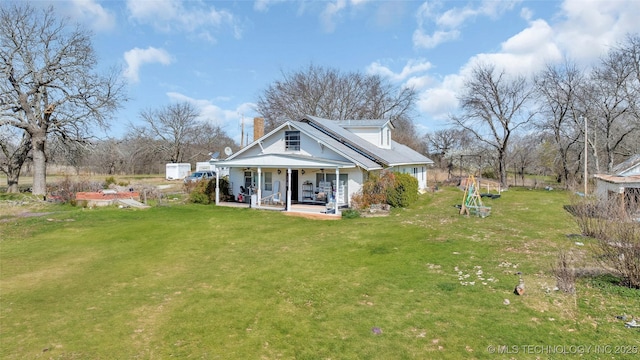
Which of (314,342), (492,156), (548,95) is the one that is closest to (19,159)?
(314,342)

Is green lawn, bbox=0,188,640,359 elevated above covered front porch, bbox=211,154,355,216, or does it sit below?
below

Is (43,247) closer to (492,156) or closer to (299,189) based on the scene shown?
(299,189)

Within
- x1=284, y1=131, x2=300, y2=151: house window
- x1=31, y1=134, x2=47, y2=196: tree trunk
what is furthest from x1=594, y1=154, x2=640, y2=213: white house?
x1=31, y1=134, x2=47, y2=196: tree trunk

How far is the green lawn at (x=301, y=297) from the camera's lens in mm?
5766

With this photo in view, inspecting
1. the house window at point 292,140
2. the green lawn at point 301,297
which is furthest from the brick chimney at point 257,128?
the green lawn at point 301,297

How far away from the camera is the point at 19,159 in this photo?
96.5ft

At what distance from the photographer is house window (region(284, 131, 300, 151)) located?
2258cm

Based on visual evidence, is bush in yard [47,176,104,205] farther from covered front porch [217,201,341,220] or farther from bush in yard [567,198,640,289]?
bush in yard [567,198,640,289]

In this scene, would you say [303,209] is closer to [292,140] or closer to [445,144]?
[292,140]

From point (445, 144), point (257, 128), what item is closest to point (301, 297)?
point (257, 128)

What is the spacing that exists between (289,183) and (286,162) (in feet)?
4.75

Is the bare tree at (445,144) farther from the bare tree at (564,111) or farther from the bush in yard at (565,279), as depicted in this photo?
the bush in yard at (565,279)

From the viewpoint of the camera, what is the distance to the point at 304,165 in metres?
20.0

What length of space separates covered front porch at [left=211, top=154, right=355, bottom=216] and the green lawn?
229 inches
